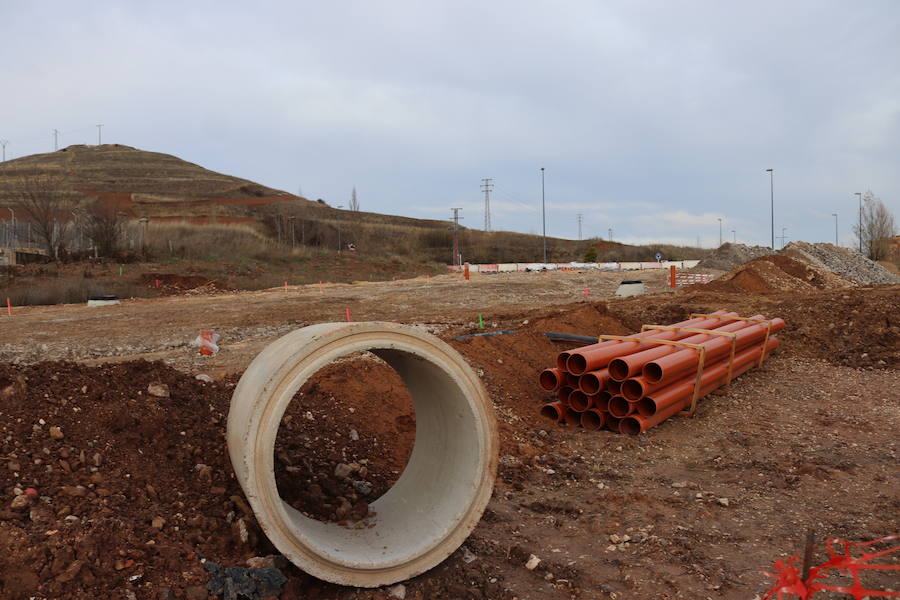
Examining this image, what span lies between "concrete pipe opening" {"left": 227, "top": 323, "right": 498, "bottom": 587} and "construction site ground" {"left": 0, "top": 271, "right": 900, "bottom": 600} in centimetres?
24

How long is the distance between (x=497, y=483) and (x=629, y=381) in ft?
8.07

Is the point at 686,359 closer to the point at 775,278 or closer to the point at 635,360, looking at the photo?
the point at 635,360

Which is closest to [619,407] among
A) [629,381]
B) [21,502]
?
[629,381]

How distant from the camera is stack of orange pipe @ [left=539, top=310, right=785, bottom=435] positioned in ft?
24.3

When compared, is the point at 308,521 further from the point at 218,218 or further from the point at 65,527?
the point at 218,218

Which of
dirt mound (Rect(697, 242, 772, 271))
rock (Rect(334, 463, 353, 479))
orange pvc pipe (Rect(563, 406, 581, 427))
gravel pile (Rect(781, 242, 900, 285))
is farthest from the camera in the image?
dirt mound (Rect(697, 242, 772, 271))

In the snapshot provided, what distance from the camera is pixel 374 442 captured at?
21.0 feet

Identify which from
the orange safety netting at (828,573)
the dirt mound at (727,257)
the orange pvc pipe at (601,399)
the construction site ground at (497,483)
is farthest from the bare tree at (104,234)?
the orange safety netting at (828,573)

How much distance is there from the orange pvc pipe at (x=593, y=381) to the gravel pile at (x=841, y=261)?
27.2 meters

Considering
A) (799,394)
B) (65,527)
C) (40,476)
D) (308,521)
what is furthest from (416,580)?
(799,394)

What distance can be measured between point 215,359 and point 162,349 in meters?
2.53

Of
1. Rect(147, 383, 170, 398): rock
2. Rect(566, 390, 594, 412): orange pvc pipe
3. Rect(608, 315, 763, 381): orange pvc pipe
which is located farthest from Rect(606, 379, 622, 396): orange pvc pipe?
Rect(147, 383, 170, 398): rock

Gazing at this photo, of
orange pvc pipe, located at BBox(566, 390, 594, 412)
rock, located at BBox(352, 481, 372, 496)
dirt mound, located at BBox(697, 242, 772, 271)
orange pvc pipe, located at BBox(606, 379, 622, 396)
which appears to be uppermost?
dirt mound, located at BBox(697, 242, 772, 271)

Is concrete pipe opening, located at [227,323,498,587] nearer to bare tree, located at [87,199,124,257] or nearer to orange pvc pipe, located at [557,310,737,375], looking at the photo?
orange pvc pipe, located at [557,310,737,375]
